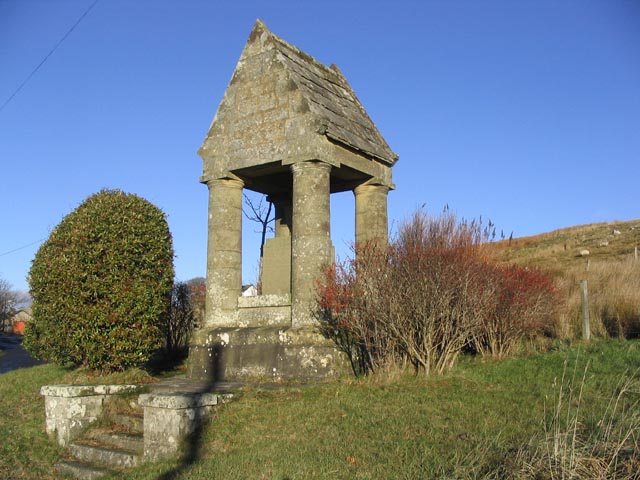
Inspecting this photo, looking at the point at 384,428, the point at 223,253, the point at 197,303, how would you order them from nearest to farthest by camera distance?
the point at 384,428 < the point at 223,253 < the point at 197,303

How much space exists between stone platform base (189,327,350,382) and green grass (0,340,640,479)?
0.72m

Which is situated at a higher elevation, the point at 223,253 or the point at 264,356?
the point at 223,253

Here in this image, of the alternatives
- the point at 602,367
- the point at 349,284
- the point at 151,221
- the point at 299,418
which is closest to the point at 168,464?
the point at 299,418

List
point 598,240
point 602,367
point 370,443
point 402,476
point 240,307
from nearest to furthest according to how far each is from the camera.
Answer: point 402,476 → point 370,443 → point 602,367 → point 240,307 → point 598,240

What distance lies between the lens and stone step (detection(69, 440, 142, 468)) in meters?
6.15

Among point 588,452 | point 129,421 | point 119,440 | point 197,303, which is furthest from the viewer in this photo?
point 197,303

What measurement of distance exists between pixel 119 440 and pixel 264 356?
2.17 m

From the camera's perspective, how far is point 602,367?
712cm

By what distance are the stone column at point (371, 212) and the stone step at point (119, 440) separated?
444 centimetres

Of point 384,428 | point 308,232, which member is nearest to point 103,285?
point 308,232

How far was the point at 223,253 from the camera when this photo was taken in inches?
356

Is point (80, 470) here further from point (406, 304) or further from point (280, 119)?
point (280, 119)

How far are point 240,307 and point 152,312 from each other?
4.22 feet

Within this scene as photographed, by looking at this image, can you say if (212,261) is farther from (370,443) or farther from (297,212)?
(370,443)
